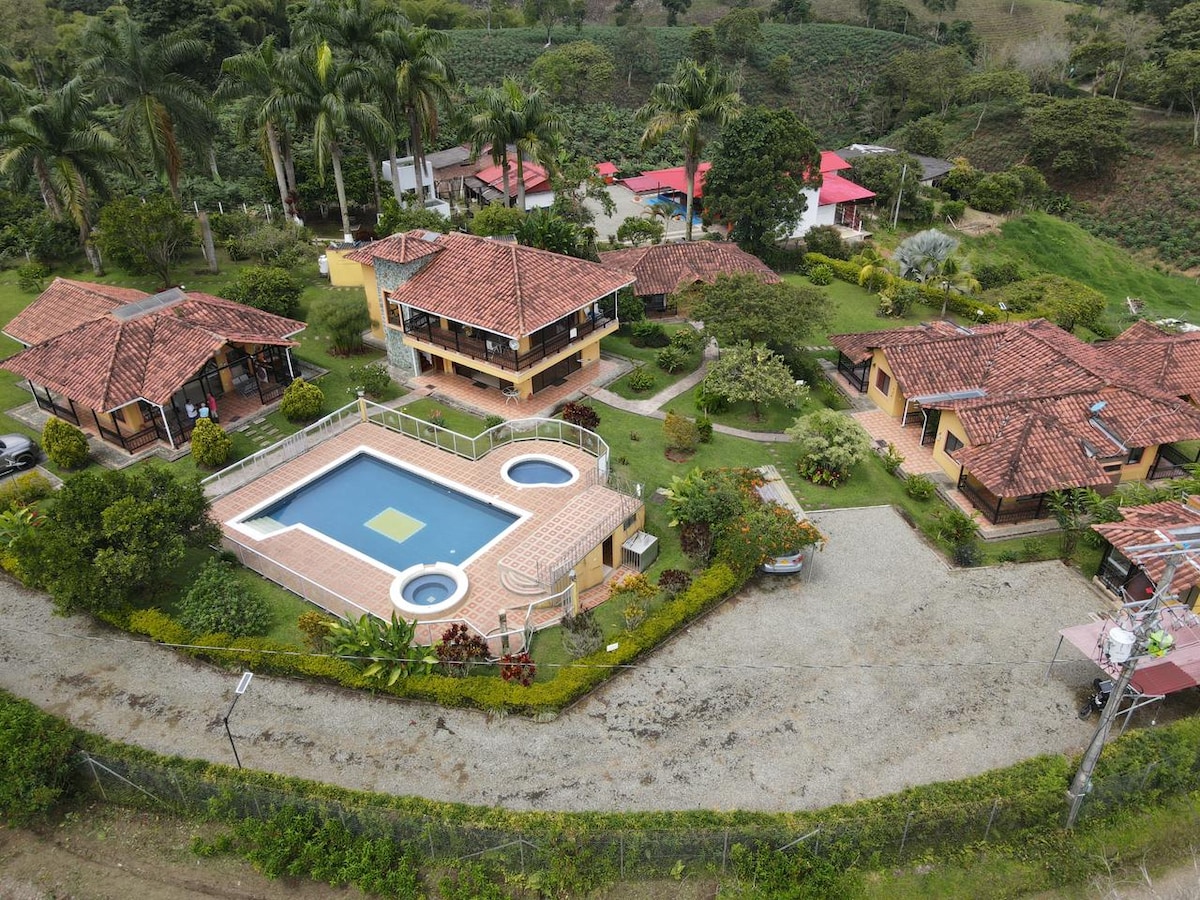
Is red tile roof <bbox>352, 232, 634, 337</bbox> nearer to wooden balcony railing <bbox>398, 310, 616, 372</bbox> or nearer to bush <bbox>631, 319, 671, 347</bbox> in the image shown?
wooden balcony railing <bbox>398, 310, 616, 372</bbox>

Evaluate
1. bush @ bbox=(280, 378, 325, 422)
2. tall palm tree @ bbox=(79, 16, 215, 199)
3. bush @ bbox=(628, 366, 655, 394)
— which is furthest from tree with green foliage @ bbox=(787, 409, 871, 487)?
tall palm tree @ bbox=(79, 16, 215, 199)

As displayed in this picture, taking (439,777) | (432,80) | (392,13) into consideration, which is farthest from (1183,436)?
(392,13)

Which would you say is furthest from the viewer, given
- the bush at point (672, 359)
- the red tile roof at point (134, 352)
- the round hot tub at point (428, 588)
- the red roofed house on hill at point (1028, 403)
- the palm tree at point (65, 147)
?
the palm tree at point (65, 147)

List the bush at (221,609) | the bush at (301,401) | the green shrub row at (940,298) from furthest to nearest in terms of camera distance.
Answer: the green shrub row at (940,298)
the bush at (301,401)
the bush at (221,609)

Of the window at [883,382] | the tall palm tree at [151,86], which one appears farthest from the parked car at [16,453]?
the window at [883,382]

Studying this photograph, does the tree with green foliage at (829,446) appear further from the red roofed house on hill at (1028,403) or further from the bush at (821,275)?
the bush at (821,275)

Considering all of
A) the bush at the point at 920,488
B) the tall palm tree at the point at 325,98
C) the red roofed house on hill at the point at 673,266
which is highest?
the tall palm tree at the point at 325,98

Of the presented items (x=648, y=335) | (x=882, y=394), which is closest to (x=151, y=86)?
(x=648, y=335)
